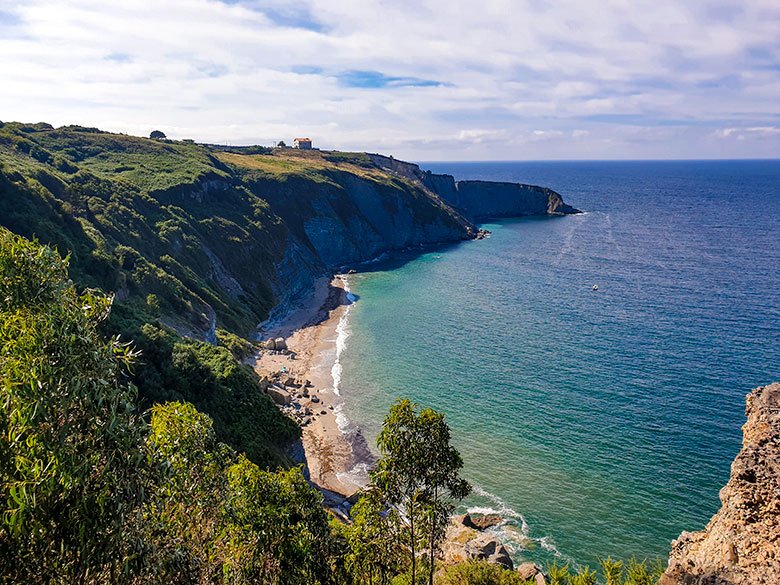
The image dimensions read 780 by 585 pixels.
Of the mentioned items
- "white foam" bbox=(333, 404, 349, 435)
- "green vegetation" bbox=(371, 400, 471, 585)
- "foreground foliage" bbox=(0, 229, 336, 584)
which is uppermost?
"foreground foliage" bbox=(0, 229, 336, 584)

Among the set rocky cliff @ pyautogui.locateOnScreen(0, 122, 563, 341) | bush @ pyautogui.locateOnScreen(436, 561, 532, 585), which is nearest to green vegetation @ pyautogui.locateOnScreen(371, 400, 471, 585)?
bush @ pyautogui.locateOnScreen(436, 561, 532, 585)

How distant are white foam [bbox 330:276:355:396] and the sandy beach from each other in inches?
18.5

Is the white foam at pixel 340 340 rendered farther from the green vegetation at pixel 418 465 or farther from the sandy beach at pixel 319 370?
the green vegetation at pixel 418 465

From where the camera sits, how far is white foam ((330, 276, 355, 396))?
68.0 metres

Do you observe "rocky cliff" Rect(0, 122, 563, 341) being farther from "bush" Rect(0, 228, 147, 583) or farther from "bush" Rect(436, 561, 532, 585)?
"bush" Rect(0, 228, 147, 583)

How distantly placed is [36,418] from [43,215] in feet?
186

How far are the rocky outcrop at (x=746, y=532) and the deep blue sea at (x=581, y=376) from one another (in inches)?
746

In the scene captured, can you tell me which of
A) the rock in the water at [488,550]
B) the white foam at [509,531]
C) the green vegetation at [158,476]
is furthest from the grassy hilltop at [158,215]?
the rock in the water at [488,550]

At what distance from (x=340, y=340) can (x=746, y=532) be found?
6668 cm

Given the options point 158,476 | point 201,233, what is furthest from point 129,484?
point 201,233

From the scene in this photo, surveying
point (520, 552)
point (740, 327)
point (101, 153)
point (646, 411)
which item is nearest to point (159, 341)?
point (520, 552)

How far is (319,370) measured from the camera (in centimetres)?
7125

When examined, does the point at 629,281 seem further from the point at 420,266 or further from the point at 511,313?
the point at 420,266

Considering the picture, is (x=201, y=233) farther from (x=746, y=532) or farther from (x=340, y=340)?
(x=746, y=532)
